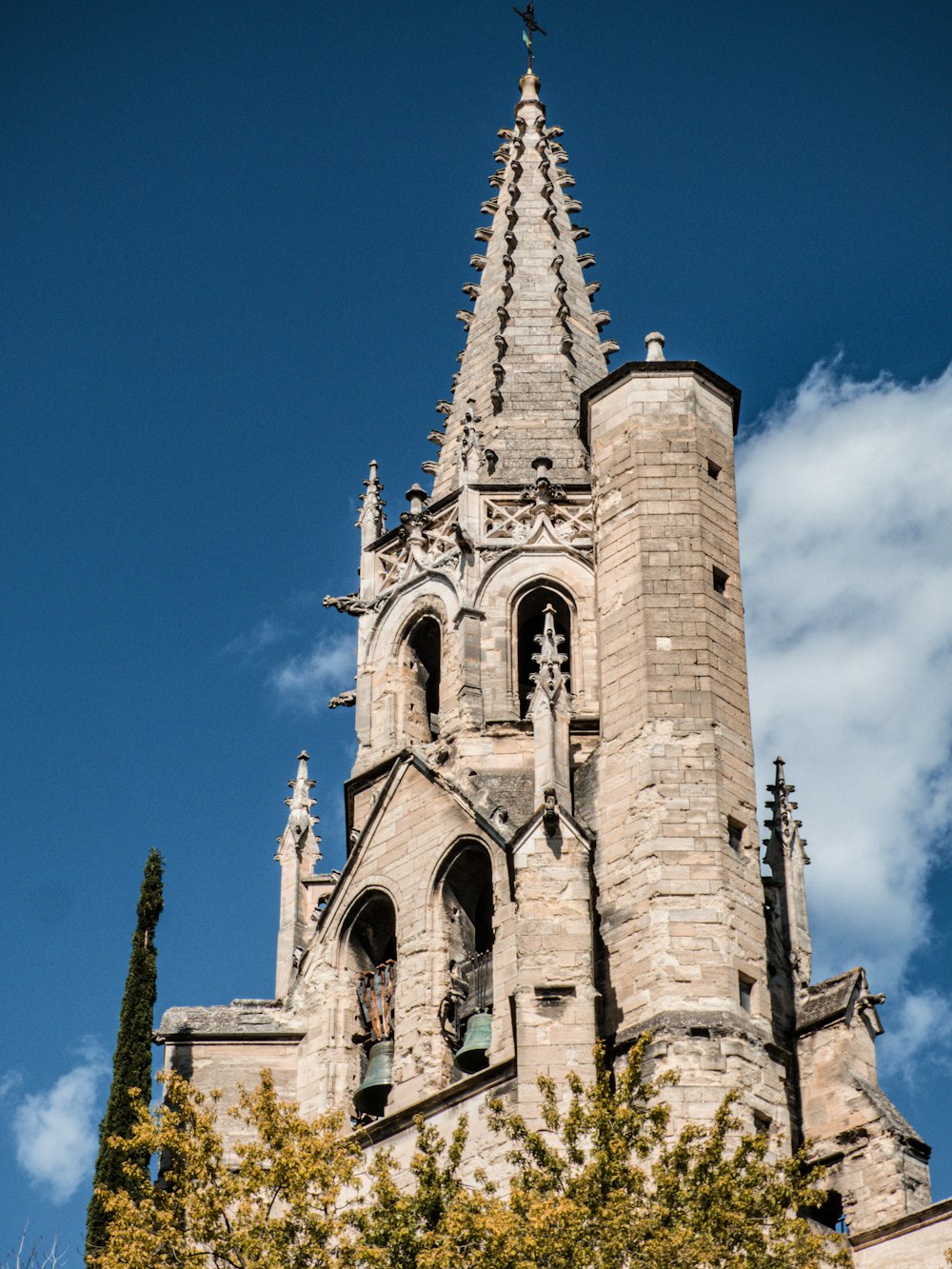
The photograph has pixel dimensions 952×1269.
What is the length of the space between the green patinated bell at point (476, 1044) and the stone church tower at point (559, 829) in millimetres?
44

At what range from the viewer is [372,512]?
4441 cm

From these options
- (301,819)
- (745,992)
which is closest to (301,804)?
(301,819)

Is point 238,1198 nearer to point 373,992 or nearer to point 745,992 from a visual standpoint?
point 745,992

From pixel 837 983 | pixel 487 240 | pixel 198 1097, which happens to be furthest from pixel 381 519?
pixel 198 1097

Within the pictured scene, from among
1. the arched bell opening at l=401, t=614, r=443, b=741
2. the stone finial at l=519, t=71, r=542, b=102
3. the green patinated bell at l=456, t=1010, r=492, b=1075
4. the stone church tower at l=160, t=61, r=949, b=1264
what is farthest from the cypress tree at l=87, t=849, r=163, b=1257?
the stone finial at l=519, t=71, r=542, b=102

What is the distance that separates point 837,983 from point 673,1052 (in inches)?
181

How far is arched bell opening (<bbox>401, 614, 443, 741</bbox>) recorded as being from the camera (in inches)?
1624

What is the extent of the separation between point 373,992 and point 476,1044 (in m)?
3.40

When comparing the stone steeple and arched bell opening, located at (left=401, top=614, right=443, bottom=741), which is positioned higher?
the stone steeple

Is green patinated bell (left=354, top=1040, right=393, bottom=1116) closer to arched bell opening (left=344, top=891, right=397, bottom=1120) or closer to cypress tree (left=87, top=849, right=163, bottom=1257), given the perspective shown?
arched bell opening (left=344, top=891, right=397, bottom=1120)

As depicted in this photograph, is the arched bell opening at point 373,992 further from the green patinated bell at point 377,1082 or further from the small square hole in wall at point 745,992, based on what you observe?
the small square hole in wall at point 745,992

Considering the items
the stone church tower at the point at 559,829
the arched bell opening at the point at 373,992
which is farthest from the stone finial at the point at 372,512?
the arched bell opening at the point at 373,992

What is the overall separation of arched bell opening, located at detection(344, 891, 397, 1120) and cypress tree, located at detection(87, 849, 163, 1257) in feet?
11.4

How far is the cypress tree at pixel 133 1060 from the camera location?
31.7 metres
